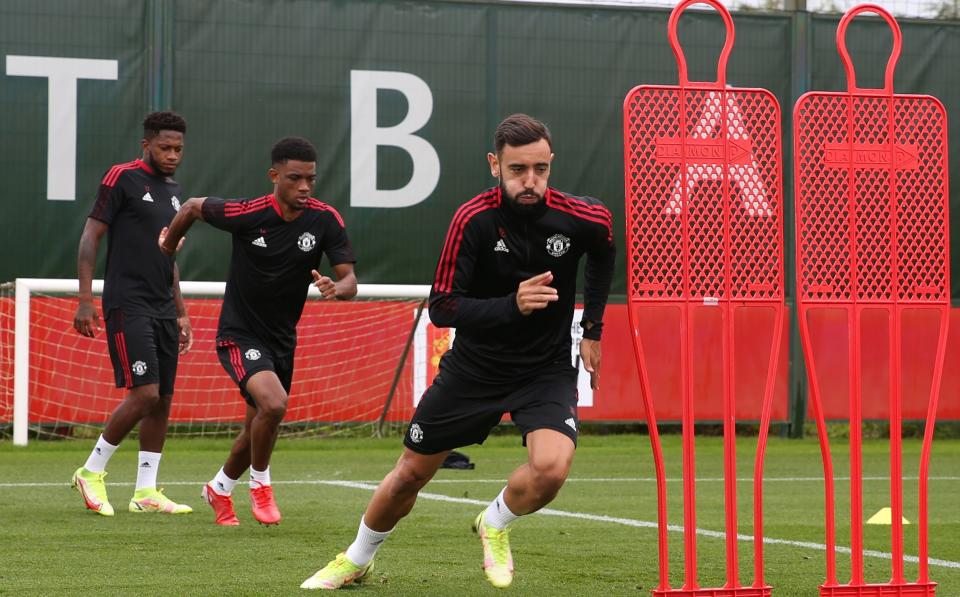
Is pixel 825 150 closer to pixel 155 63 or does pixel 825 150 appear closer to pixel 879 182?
pixel 879 182

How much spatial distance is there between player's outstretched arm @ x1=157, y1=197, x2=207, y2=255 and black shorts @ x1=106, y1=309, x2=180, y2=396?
2.38 feet

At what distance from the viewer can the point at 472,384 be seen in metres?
5.63

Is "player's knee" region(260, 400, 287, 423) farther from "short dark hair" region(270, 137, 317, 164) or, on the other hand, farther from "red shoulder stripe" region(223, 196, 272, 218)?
"short dark hair" region(270, 137, 317, 164)

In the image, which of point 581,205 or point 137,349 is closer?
point 581,205

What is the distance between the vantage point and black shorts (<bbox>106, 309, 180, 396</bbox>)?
8.45 metres

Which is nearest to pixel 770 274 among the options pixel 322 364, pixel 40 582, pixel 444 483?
pixel 40 582

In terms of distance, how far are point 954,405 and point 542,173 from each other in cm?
1157

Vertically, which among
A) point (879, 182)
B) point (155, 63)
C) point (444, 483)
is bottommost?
point (444, 483)

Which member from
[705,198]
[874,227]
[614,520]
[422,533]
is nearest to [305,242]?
[422,533]

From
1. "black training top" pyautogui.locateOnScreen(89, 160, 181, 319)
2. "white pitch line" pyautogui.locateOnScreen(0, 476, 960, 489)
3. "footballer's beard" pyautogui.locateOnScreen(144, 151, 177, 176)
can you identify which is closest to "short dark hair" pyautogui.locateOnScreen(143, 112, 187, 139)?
"footballer's beard" pyautogui.locateOnScreen(144, 151, 177, 176)

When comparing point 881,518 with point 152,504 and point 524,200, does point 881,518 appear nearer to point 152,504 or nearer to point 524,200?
point 152,504

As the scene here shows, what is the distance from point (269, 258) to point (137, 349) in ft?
3.58

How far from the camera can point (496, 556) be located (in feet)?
18.2

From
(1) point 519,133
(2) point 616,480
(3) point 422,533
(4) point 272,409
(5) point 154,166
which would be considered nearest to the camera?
(1) point 519,133
